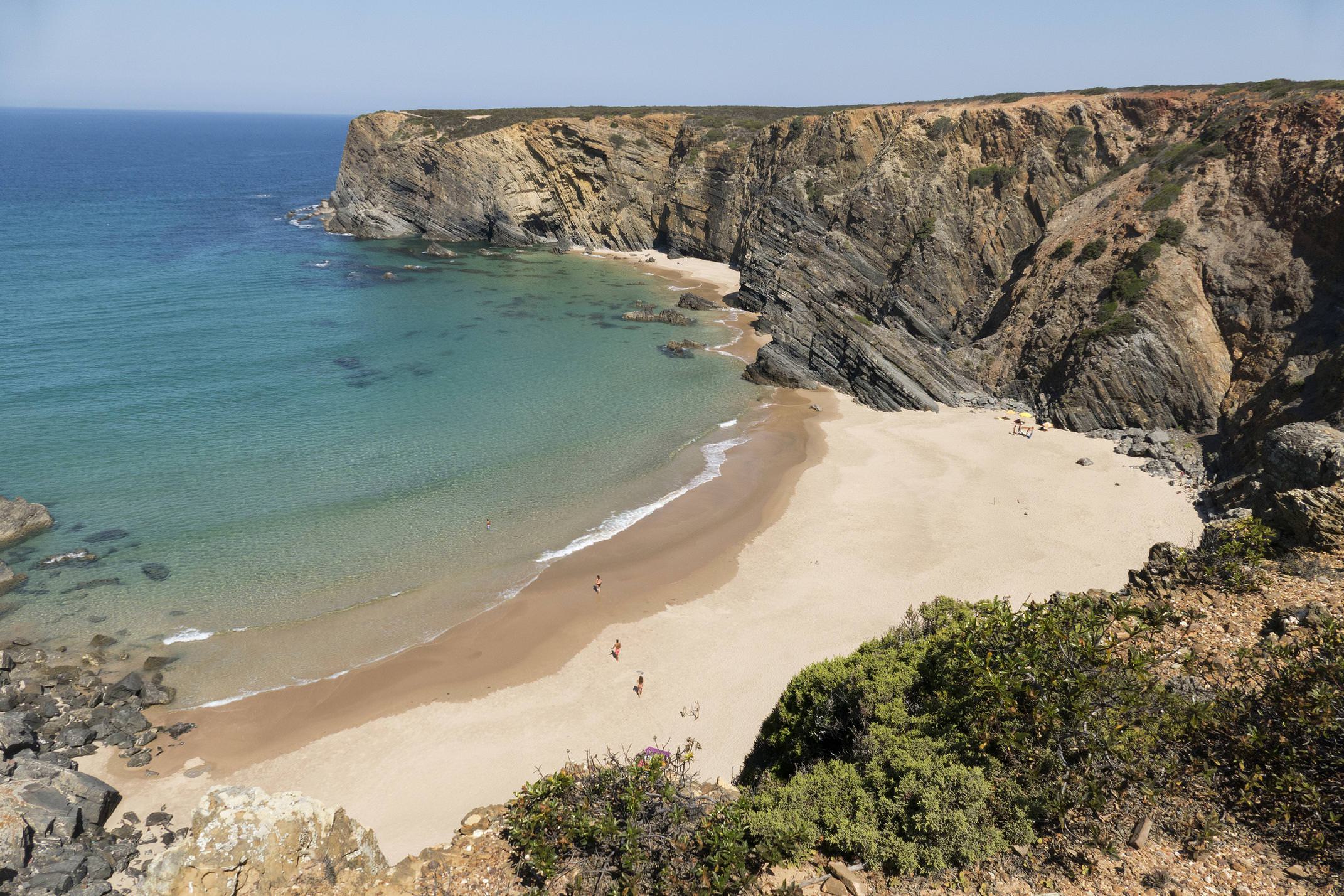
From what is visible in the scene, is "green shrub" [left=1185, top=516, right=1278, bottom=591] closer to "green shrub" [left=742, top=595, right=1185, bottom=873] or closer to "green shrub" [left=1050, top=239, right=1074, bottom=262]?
"green shrub" [left=742, top=595, right=1185, bottom=873]

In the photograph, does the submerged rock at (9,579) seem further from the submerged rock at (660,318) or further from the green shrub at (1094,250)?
the green shrub at (1094,250)

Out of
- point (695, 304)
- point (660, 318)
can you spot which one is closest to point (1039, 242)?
point (695, 304)

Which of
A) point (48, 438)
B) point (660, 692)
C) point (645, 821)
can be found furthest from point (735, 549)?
point (48, 438)

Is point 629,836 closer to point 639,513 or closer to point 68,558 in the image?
point 639,513

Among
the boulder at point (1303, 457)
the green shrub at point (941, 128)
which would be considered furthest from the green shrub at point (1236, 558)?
the green shrub at point (941, 128)

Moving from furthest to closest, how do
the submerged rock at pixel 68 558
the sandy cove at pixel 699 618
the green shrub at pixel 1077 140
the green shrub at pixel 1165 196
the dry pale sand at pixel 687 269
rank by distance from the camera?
1. the dry pale sand at pixel 687 269
2. the green shrub at pixel 1077 140
3. the green shrub at pixel 1165 196
4. the submerged rock at pixel 68 558
5. the sandy cove at pixel 699 618

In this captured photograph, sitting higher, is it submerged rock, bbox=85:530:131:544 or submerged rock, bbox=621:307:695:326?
submerged rock, bbox=621:307:695:326

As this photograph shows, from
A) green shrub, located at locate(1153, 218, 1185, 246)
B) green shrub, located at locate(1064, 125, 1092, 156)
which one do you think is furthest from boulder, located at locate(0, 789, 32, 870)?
green shrub, located at locate(1064, 125, 1092, 156)
